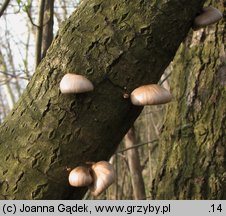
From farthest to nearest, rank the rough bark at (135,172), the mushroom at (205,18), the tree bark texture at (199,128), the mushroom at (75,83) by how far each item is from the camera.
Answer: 1. the rough bark at (135,172)
2. the tree bark texture at (199,128)
3. the mushroom at (205,18)
4. the mushroom at (75,83)

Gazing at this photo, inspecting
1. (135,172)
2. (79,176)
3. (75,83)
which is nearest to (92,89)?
(75,83)

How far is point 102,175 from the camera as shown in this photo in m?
1.65

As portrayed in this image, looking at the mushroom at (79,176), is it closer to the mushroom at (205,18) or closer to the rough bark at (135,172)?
the mushroom at (205,18)

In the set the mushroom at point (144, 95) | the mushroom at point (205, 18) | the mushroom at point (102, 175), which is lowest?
the mushroom at point (102, 175)

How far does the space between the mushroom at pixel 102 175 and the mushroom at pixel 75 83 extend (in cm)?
36

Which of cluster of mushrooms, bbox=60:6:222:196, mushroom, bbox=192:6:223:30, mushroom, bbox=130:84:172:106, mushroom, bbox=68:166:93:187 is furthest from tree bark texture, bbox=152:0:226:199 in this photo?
mushroom, bbox=68:166:93:187

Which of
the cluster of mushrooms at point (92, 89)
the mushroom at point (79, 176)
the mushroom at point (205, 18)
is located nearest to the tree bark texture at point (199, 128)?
the mushroom at point (205, 18)

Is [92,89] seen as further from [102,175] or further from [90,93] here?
[102,175]

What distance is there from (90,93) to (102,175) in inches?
14.7

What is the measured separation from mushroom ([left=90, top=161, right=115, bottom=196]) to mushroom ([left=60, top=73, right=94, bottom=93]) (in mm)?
358

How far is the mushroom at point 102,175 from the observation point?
64.8 inches

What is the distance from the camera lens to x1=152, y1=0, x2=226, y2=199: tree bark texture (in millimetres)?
3545

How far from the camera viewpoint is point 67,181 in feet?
5.52
